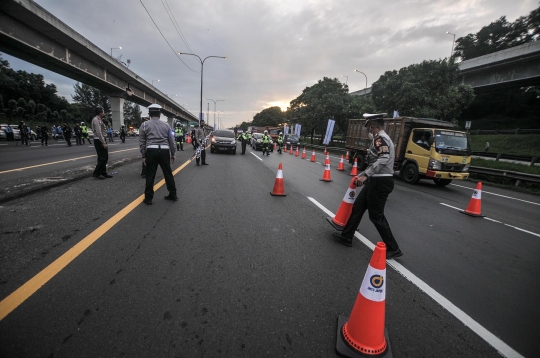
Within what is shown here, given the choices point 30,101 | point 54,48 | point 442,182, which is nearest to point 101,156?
point 442,182

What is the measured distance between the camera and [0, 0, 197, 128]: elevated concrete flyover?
14.7 m

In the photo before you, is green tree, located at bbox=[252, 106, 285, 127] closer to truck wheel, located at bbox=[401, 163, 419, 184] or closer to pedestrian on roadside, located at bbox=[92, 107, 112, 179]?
truck wheel, located at bbox=[401, 163, 419, 184]

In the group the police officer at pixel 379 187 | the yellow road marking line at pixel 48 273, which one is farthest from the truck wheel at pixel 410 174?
the yellow road marking line at pixel 48 273

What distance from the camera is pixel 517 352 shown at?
2.08 metres

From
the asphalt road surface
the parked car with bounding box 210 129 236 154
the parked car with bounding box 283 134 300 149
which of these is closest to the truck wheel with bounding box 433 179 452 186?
the asphalt road surface

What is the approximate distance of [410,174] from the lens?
1092 cm

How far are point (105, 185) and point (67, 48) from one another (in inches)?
804

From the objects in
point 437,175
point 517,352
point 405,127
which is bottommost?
point 517,352

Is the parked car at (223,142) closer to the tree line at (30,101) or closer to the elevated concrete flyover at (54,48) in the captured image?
the elevated concrete flyover at (54,48)

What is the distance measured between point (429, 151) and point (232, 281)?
9788 mm

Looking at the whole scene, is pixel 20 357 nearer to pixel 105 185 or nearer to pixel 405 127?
pixel 105 185

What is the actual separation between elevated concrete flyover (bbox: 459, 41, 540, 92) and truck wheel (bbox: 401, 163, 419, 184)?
22.3 m

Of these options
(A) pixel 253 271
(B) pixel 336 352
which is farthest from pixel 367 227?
(B) pixel 336 352

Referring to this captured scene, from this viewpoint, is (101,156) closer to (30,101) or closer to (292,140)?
(292,140)
